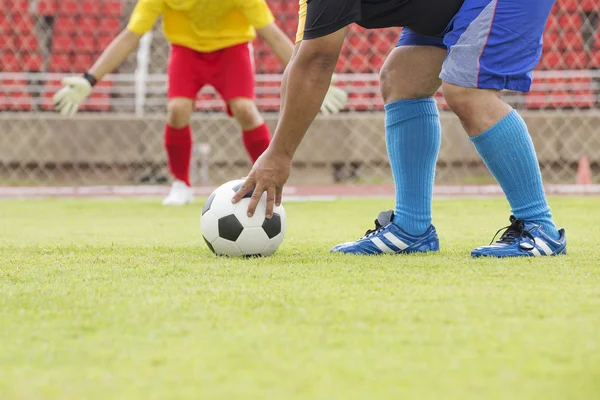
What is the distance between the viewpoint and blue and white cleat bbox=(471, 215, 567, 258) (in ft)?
8.27

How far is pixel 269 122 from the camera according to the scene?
27.8ft

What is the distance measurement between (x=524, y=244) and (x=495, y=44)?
0.61m

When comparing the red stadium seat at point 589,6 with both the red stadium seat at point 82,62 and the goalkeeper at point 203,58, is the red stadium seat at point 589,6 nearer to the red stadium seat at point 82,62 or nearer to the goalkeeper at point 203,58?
the goalkeeper at point 203,58

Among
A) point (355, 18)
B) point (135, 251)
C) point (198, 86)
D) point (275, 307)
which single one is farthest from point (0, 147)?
point (275, 307)

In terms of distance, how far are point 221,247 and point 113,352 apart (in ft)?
4.54

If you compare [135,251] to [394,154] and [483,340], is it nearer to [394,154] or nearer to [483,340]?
[394,154]

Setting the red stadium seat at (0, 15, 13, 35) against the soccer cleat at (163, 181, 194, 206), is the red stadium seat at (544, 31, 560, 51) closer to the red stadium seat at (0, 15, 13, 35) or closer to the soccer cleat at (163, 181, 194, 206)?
the soccer cleat at (163, 181, 194, 206)

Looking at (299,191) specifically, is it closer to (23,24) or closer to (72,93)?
(72,93)

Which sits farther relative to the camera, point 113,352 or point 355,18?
point 355,18

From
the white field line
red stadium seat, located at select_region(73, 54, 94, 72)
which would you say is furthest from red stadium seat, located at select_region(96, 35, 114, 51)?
the white field line

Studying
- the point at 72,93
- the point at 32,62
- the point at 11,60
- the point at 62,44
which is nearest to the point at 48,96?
the point at 32,62

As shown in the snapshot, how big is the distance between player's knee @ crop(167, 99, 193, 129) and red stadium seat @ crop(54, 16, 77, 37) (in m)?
5.03

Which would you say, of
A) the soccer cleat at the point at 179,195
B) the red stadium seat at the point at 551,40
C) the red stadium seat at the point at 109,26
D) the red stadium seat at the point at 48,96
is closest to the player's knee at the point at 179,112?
the soccer cleat at the point at 179,195

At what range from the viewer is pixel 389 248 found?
2.79m
